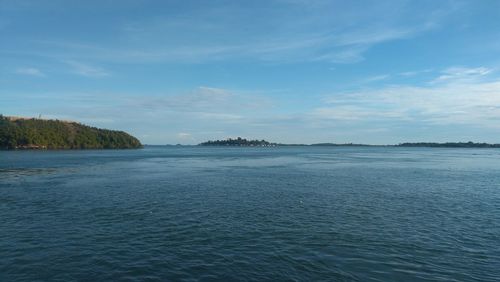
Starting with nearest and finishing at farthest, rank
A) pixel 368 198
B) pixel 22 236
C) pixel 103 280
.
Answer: pixel 103 280 < pixel 22 236 < pixel 368 198

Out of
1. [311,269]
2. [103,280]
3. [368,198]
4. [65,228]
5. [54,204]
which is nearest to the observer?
[103,280]

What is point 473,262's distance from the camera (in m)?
21.3

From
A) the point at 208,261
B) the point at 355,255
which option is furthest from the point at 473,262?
the point at 208,261

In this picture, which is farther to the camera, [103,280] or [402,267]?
[402,267]

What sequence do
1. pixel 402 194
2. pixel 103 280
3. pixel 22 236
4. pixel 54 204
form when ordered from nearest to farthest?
pixel 103 280 → pixel 22 236 → pixel 54 204 → pixel 402 194

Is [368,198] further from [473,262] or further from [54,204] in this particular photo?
[54,204]

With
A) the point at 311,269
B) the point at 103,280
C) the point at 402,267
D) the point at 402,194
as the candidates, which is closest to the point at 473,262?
the point at 402,267

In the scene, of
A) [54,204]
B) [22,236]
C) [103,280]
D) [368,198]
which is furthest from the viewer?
[368,198]

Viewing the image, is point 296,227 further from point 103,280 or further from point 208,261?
point 103,280

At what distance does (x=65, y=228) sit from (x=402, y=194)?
35.4m

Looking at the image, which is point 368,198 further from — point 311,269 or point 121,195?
point 121,195

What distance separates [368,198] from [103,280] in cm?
3034

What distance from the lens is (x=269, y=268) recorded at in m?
20.1

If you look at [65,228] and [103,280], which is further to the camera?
[65,228]
